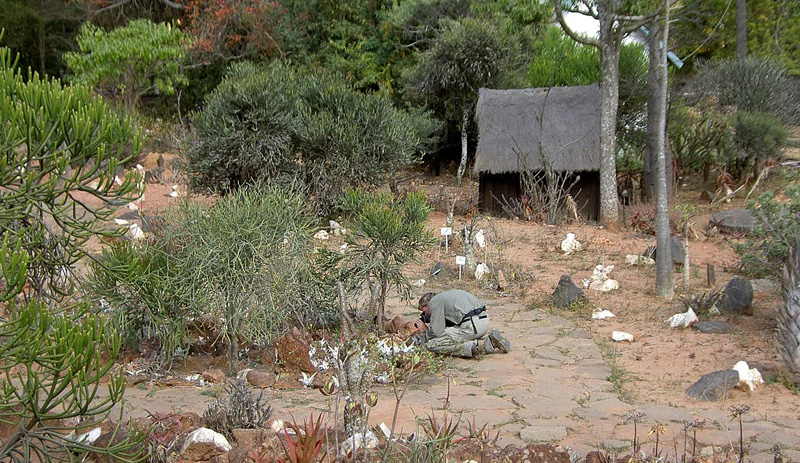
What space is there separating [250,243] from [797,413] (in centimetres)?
472

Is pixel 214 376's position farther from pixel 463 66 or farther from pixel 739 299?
pixel 463 66

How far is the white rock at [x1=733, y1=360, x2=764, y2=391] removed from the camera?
6371 millimetres

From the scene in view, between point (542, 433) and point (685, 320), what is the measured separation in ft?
12.5

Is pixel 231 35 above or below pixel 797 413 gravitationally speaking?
above

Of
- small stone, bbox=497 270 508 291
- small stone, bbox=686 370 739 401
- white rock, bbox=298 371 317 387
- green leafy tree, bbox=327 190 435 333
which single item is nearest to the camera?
small stone, bbox=686 370 739 401

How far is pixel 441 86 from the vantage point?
20.4 m

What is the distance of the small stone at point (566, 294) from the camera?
31.7ft

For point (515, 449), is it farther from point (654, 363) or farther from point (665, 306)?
point (665, 306)

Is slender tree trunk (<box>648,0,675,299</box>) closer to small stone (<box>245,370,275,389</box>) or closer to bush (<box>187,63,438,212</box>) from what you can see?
small stone (<box>245,370,275,389</box>)

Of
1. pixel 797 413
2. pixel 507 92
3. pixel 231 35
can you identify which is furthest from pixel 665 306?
pixel 231 35

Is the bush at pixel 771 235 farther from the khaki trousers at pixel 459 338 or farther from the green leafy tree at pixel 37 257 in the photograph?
the green leafy tree at pixel 37 257

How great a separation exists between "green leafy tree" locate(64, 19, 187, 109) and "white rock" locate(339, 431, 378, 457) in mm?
16838

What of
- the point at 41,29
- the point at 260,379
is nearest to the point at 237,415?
the point at 260,379

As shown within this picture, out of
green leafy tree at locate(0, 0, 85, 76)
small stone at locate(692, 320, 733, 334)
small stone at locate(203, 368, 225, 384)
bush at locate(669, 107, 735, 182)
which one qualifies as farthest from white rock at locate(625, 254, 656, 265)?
green leafy tree at locate(0, 0, 85, 76)
